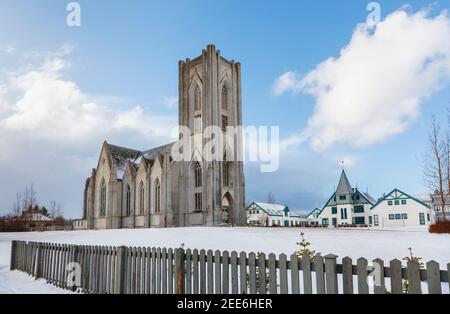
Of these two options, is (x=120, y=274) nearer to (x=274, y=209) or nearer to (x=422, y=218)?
(x=422, y=218)

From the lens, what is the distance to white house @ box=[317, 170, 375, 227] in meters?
68.0

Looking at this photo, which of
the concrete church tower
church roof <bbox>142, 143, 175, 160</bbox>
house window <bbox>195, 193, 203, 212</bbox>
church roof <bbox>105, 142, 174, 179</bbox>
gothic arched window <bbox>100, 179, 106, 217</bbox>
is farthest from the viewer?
gothic arched window <bbox>100, 179, 106, 217</bbox>

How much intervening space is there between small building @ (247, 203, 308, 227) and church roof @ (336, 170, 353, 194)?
45.6 feet

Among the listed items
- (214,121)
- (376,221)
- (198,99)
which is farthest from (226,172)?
(376,221)

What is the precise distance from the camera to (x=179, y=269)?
716cm

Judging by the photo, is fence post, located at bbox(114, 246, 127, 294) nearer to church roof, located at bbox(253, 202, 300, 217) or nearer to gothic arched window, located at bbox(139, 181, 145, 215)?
gothic arched window, located at bbox(139, 181, 145, 215)

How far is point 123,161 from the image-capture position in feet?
190

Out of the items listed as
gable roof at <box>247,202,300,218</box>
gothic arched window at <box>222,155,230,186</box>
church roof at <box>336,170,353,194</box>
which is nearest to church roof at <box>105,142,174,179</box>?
gothic arched window at <box>222,155,230,186</box>

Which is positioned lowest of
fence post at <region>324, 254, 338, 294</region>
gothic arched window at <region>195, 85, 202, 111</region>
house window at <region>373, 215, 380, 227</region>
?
house window at <region>373, 215, 380, 227</region>

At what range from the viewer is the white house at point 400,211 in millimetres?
56531

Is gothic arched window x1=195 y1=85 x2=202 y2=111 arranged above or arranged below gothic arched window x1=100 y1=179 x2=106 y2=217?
above

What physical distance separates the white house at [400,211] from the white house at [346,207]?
569 centimetres

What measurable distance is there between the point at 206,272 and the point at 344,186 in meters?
68.5
